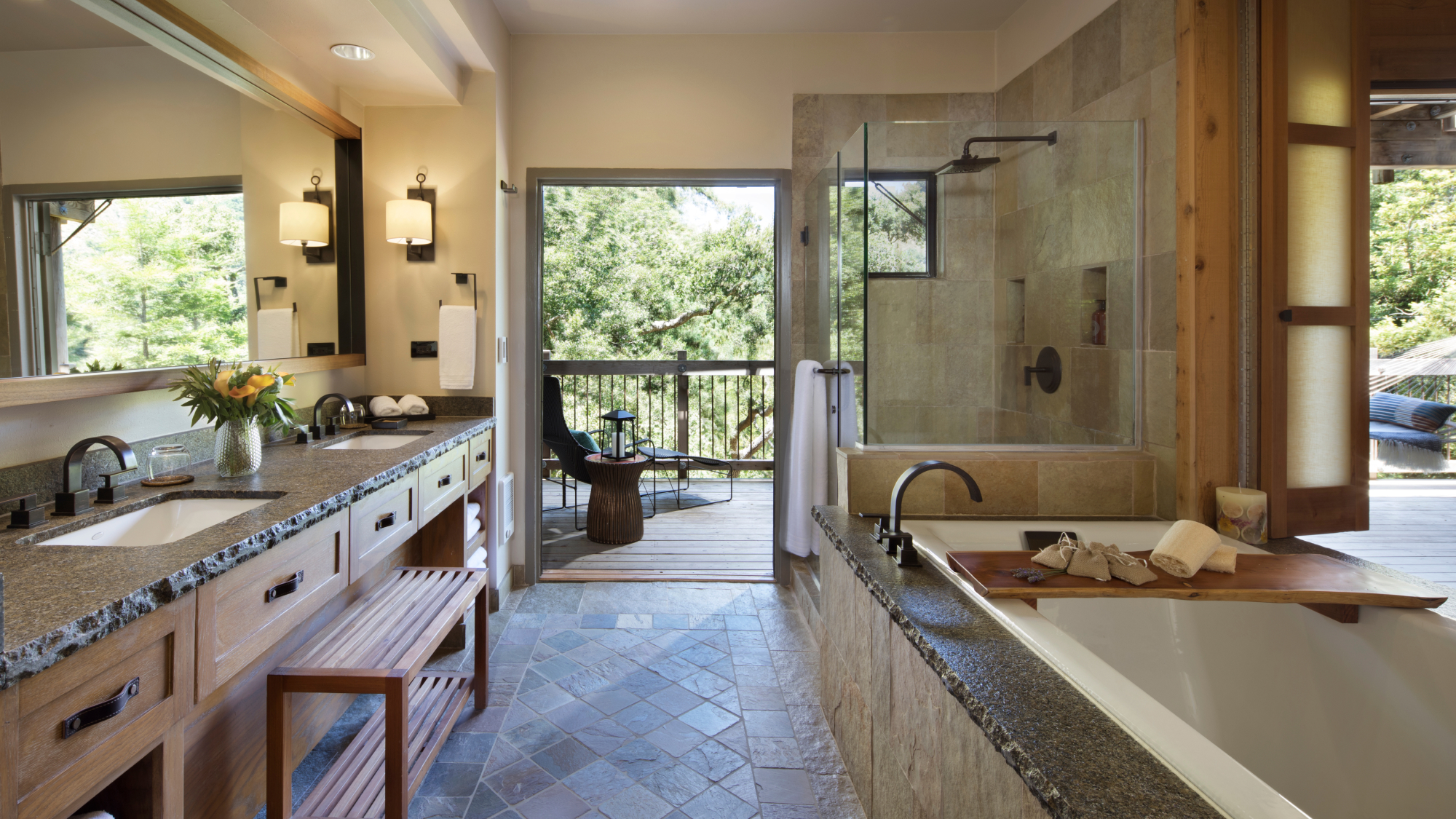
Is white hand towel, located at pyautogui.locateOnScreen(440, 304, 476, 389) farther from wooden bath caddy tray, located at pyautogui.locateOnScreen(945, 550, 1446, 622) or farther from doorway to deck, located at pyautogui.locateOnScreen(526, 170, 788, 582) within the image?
wooden bath caddy tray, located at pyautogui.locateOnScreen(945, 550, 1446, 622)

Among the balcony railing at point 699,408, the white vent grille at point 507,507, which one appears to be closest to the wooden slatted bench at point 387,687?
the white vent grille at point 507,507

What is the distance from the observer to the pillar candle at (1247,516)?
197 cm

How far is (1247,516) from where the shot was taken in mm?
1972

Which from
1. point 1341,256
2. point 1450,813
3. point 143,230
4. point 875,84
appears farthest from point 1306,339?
point 143,230

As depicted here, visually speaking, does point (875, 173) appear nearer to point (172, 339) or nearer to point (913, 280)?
point (913, 280)

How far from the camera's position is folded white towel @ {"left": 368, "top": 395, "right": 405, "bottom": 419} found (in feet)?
9.55

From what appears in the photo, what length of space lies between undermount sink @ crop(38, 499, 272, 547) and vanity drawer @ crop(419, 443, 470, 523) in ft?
2.05

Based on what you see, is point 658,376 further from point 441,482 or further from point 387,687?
point 387,687

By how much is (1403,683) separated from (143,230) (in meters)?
2.81

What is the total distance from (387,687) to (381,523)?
51 centimetres

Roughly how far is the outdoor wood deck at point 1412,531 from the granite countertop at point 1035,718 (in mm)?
1083

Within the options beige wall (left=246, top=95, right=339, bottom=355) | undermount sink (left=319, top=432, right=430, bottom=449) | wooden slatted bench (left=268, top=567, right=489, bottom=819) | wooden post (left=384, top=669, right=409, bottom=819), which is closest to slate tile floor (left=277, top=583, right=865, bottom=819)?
wooden slatted bench (left=268, top=567, right=489, bottom=819)

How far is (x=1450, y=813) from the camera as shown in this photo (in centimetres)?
117

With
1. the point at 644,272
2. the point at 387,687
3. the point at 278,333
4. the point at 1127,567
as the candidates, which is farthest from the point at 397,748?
the point at 644,272
